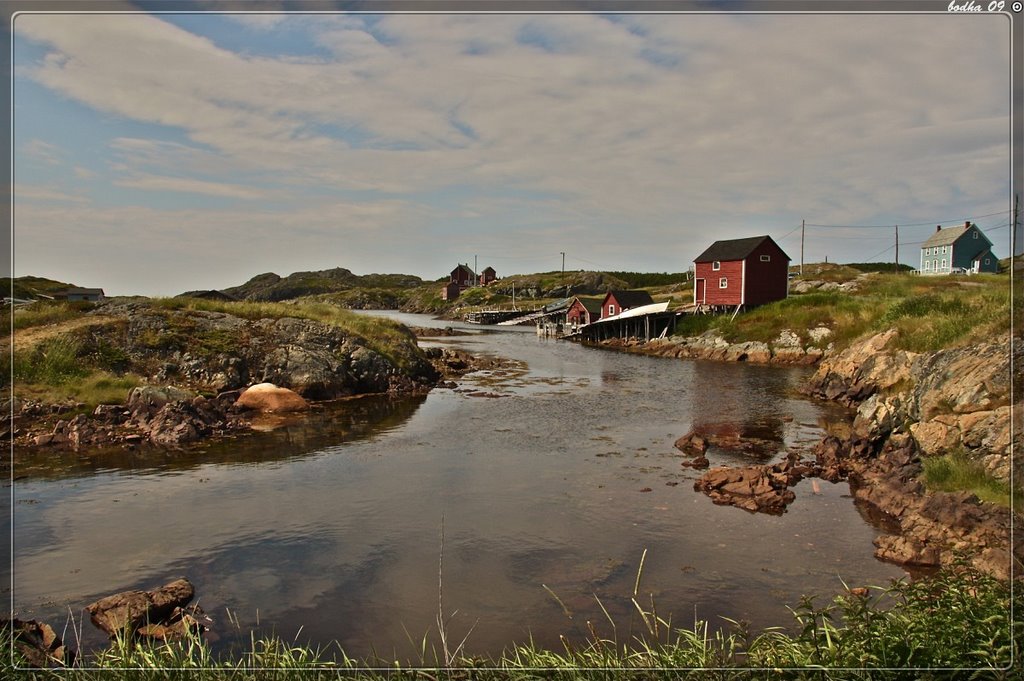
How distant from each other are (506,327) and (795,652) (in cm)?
9139

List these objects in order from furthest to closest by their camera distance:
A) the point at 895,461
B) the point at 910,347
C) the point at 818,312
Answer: the point at 818,312, the point at 910,347, the point at 895,461

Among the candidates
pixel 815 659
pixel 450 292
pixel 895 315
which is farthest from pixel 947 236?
pixel 450 292

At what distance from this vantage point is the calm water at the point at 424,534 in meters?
10.4

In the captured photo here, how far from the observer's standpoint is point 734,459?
19859 millimetres

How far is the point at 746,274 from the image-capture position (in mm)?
55281

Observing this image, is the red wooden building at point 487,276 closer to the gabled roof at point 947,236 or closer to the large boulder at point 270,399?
the gabled roof at point 947,236

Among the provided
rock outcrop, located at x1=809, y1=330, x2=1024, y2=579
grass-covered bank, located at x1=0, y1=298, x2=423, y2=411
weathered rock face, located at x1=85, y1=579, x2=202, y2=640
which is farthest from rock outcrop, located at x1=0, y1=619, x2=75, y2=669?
grass-covered bank, located at x1=0, y1=298, x2=423, y2=411

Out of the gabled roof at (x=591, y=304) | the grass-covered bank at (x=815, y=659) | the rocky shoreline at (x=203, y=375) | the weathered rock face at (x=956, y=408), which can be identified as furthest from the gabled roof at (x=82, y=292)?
the weathered rock face at (x=956, y=408)

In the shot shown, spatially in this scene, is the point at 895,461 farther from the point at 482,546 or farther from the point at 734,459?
the point at 482,546

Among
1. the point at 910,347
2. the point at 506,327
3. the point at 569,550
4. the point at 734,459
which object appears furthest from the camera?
the point at 506,327

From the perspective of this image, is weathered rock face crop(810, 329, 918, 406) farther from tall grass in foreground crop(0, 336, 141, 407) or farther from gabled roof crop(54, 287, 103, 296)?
gabled roof crop(54, 287, 103, 296)

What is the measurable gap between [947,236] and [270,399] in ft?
266

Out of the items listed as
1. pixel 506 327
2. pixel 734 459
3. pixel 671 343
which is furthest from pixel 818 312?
pixel 506 327

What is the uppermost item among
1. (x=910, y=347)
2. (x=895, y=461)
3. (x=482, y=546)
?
(x=910, y=347)
